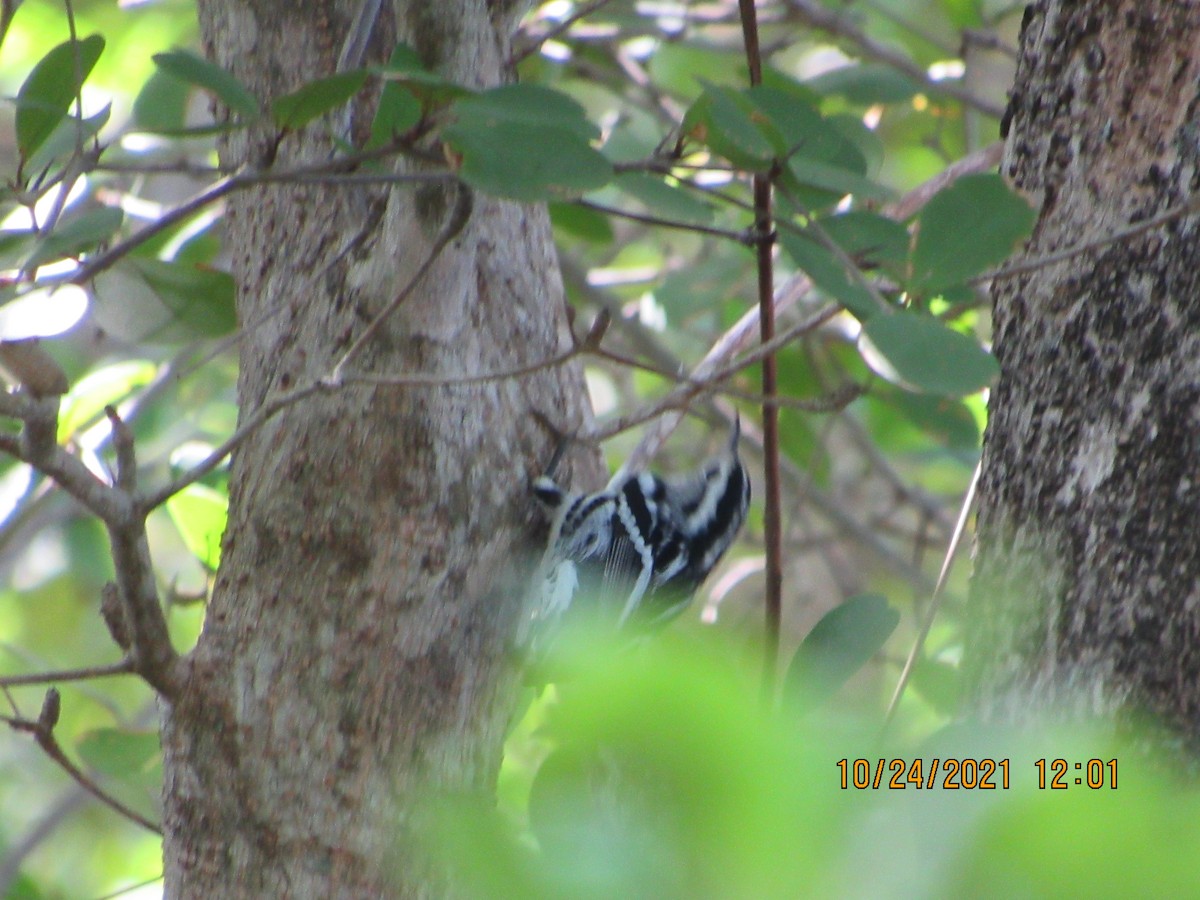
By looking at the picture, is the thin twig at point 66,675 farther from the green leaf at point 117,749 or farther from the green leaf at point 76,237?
the green leaf at point 117,749

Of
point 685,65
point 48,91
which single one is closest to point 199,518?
point 48,91

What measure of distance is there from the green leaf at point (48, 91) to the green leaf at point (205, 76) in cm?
23

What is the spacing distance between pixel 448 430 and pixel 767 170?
2.02ft

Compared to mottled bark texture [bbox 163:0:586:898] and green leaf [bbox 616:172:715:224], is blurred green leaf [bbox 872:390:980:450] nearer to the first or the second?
mottled bark texture [bbox 163:0:586:898]

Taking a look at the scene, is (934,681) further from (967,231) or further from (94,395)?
(94,395)

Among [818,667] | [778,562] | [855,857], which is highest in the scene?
[778,562]

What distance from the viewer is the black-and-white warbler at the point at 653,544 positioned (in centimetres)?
249

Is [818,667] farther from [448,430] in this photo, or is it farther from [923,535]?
[923,535]

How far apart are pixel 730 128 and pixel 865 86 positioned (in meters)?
1.49

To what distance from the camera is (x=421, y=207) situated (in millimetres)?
1593

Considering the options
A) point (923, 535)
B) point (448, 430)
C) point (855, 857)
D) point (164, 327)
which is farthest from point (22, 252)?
point (923, 535)

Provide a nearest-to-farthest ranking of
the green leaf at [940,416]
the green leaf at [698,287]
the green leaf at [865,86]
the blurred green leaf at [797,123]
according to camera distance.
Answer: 1. the blurred green leaf at [797,123]
2. the green leaf at [865,86]
3. the green leaf at [940,416]
4. the green leaf at [698,287]
